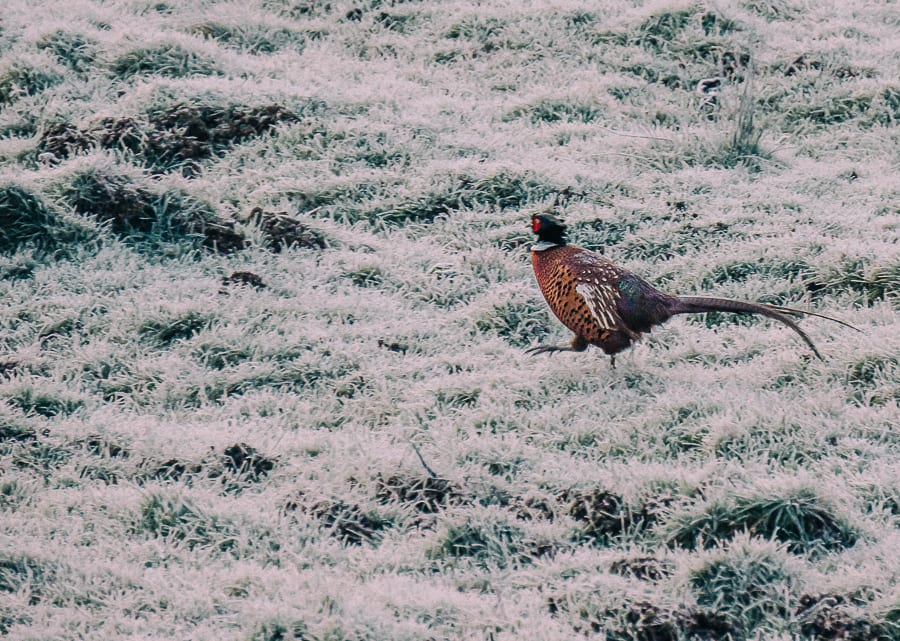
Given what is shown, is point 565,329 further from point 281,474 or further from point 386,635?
point 386,635

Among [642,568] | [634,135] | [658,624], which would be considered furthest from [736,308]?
[634,135]

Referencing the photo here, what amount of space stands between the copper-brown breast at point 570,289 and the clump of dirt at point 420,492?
1146 mm

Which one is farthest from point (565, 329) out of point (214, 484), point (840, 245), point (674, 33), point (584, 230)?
point (674, 33)

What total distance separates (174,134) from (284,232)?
1445mm

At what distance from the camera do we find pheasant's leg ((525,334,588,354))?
16.4 ft

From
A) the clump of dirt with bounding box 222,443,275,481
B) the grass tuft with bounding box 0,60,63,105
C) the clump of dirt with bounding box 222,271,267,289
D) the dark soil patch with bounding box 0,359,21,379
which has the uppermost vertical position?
the grass tuft with bounding box 0,60,63,105

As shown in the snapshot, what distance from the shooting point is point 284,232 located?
6496 millimetres

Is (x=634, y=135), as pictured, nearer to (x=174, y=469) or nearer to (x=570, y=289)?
(x=570, y=289)

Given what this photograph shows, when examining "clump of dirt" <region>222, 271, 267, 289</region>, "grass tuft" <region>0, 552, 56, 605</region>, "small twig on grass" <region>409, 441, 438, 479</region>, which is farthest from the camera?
"clump of dirt" <region>222, 271, 267, 289</region>

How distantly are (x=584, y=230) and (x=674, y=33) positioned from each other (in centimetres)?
329

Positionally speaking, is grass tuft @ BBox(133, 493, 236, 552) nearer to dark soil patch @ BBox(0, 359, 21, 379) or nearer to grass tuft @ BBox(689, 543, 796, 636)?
dark soil patch @ BBox(0, 359, 21, 379)

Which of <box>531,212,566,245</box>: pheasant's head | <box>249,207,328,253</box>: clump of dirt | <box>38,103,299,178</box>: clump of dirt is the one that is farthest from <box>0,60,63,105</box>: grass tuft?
<box>531,212,566,245</box>: pheasant's head

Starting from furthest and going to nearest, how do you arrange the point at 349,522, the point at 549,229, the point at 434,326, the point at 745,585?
the point at 434,326
the point at 549,229
the point at 349,522
the point at 745,585

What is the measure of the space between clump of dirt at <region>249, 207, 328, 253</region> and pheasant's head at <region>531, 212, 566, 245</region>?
5.61 ft
